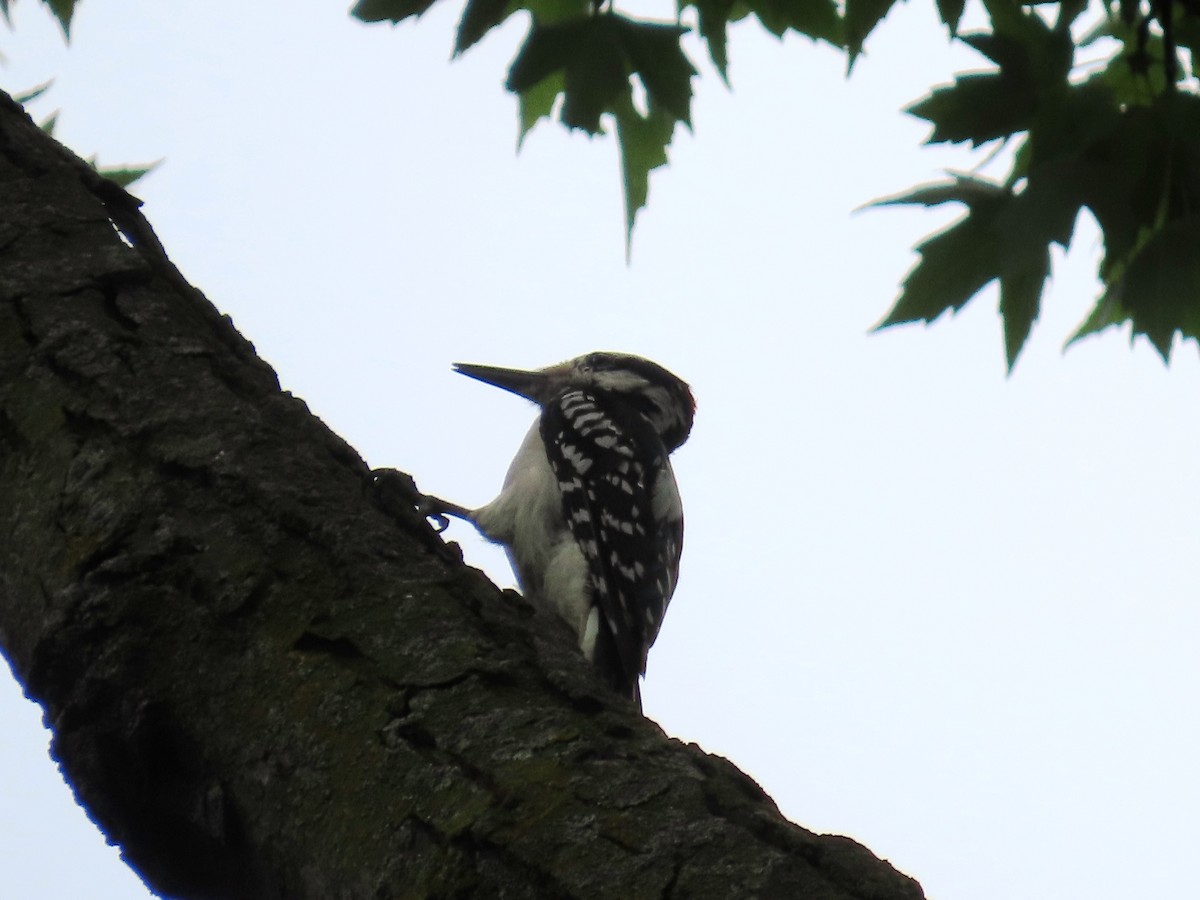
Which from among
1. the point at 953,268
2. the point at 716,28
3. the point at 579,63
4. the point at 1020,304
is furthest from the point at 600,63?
the point at 1020,304

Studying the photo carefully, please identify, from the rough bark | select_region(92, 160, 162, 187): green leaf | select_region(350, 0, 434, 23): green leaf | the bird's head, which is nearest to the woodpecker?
the bird's head

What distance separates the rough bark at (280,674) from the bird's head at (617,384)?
163 inches

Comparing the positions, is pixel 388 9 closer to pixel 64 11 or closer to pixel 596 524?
A: pixel 64 11

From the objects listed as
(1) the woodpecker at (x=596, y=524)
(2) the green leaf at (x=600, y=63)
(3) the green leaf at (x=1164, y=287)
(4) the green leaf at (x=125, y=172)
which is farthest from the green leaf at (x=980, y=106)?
(1) the woodpecker at (x=596, y=524)

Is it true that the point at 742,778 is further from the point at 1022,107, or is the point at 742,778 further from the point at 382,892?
the point at 1022,107

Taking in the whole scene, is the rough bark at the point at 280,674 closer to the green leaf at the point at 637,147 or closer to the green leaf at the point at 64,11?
the green leaf at the point at 637,147

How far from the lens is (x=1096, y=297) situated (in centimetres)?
305

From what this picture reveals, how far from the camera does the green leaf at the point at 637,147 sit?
113 inches

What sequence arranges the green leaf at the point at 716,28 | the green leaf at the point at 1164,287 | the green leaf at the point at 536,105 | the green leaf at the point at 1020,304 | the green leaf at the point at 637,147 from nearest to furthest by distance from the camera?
the green leaf at the point at 1164,287, the green leaf at the point at 1020,304, the green leaf at the point at 716,28, the green leaf at the point at 637,147, the green leaf at the point at 536,105

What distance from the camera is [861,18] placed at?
2.62 m

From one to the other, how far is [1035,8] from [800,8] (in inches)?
18.1

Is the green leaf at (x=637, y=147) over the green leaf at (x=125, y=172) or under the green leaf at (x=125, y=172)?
over

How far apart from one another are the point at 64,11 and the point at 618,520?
8.72 ft

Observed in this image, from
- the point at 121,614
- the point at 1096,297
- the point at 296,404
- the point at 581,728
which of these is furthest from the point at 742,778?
the point at 1096,297
